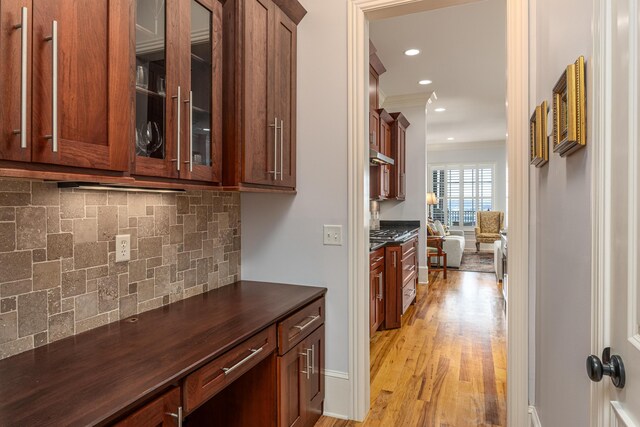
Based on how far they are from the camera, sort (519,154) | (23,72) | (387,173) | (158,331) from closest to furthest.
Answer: (23,72), (158,331), (519,154), (387,173)

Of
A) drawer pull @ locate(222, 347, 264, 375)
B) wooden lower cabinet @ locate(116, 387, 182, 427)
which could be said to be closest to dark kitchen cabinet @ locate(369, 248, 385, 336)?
drawer pull @ locate(222, 347, 264, 375)

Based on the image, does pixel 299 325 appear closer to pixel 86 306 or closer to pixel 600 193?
pixel 86 306

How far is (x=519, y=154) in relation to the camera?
1.97 m

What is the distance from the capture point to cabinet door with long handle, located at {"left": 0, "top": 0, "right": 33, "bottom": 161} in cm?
91

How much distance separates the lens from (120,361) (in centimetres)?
118

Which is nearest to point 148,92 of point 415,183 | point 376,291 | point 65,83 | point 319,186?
point 65,83

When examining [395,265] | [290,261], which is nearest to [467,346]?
[395,265]

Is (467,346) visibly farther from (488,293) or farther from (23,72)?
(23,72)

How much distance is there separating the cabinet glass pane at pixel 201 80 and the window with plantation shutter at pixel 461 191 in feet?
32.0

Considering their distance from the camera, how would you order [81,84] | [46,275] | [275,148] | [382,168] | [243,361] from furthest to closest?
[382,168], [275,148], [243,361], [46,275], [81,84]

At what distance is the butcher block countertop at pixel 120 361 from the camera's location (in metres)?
0.92

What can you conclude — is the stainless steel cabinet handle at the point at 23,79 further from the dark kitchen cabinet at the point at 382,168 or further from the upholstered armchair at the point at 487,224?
the upholstered armchair at the point at 487,224

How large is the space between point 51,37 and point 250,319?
45.7 inches

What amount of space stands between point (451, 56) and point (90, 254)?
13.6ft
